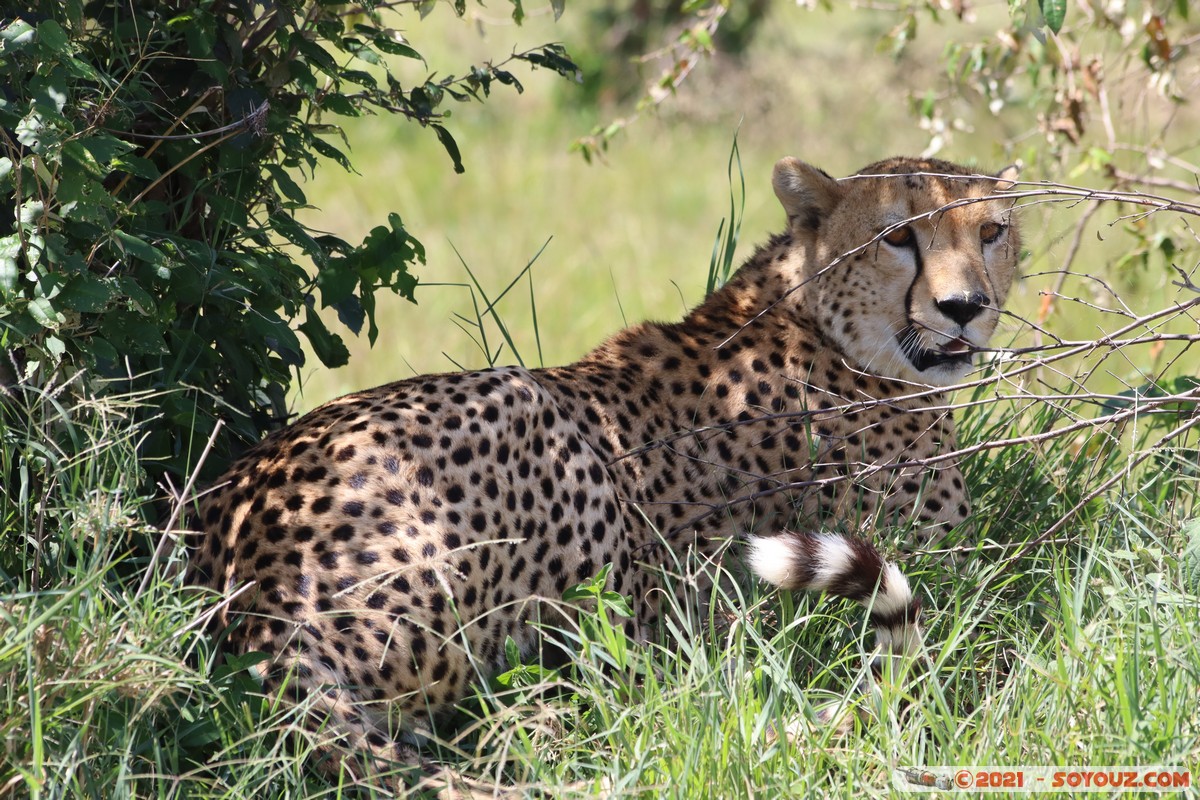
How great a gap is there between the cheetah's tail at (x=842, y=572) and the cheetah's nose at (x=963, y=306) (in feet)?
2.63

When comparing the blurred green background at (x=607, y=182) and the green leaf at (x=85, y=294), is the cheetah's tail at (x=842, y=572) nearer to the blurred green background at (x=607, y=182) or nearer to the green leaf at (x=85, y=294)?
the green leaf at (x=85, y=294)

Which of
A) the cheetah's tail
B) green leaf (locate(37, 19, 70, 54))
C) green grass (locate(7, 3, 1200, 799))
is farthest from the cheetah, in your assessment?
green leaf (locate(37, 19, 70, 54))

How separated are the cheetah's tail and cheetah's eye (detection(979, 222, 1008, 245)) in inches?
41.5

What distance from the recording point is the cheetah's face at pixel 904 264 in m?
3.03

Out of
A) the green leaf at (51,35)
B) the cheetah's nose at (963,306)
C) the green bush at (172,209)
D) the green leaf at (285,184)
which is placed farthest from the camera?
the cheetah's nose at (963,306)

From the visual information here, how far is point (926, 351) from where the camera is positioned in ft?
10.2

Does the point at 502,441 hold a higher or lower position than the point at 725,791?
higher

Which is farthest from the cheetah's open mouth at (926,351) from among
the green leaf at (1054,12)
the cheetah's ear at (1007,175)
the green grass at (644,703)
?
the green leaf at (1054,12)

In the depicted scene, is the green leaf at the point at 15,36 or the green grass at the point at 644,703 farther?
the green leaf at the point at 15,36

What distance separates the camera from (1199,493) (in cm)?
297

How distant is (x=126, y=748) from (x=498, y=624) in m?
0.77

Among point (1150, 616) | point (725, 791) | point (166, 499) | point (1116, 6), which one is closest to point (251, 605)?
point (166, 499)

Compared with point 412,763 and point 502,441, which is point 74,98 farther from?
point 412,763

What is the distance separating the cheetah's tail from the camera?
238 centimetres
